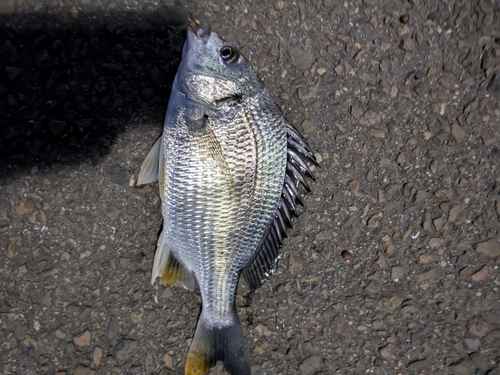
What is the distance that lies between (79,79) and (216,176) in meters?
0.85

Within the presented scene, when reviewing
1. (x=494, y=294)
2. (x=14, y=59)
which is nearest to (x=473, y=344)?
(x=494, y=294)

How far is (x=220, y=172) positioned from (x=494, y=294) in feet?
5.18

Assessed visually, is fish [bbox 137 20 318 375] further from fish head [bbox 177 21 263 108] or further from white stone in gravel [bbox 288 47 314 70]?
white stone in gravel [bbox 288 47 314 70]

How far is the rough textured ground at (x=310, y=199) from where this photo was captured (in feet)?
6.53

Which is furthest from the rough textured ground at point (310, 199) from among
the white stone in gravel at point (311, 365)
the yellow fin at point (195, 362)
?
the yellow fin at point (195, 362)

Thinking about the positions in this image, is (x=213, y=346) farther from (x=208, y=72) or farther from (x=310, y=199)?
(x=208, y=72)

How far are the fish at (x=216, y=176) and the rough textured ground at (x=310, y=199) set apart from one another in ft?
0.55

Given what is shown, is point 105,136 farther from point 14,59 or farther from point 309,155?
point 309,155

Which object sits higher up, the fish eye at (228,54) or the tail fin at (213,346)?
the fish eye at (228,54)

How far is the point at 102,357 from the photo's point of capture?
79.4 inches

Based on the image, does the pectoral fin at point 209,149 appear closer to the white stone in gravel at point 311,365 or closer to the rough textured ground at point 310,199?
the rough textured ground at point 310,199

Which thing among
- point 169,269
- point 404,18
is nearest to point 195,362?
point 169,269

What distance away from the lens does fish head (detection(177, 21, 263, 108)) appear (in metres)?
1.81

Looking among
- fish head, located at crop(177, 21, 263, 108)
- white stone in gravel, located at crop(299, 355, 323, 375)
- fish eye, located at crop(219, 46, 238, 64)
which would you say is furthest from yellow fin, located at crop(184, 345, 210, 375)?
fish eye, located at crop(219, 46, 238, 64)
